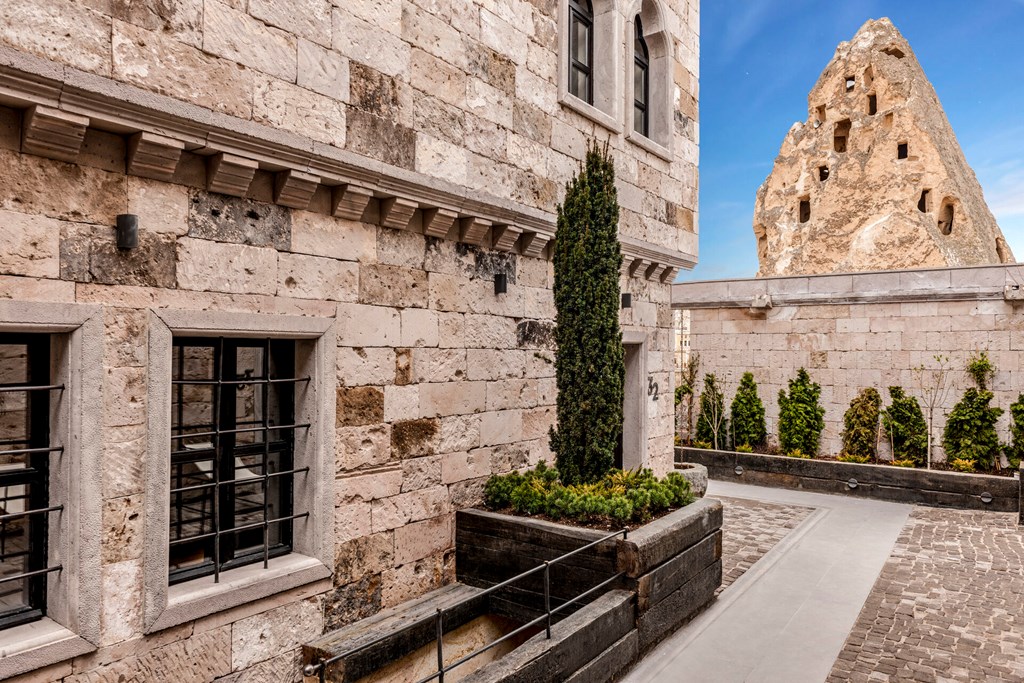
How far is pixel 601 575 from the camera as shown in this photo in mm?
5527

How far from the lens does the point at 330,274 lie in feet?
16.5

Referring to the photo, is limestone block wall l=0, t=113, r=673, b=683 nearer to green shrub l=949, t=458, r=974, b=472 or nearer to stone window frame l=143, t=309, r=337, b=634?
stone window frame l=143, t=309, r=337, b=634

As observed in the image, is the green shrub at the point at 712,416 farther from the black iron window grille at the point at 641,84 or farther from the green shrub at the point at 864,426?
the black iron window grille at the point at 641,84

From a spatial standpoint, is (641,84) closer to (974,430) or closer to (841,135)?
(974,430)

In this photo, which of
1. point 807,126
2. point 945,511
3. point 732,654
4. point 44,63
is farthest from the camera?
point 807,126

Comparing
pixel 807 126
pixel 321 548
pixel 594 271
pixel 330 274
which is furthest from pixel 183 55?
pixel 807 126

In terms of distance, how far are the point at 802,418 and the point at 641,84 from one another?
26.2ft

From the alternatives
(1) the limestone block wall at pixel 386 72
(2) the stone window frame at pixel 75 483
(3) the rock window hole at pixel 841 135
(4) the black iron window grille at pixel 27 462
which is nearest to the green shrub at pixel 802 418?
(1) the limestone block wall at pixel 386 72

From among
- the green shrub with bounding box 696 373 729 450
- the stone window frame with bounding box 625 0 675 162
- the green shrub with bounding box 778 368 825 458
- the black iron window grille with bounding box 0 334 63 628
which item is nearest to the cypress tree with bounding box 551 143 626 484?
the stone window frame with bounding box 625 0 675 162

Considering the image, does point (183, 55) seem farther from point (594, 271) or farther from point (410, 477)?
point (594, 271)

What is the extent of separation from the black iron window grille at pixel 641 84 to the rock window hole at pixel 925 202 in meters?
22.9

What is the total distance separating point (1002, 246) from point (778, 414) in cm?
2484

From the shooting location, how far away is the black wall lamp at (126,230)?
386cm

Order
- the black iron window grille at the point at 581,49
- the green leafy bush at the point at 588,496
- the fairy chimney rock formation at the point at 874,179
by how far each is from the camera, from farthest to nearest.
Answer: the fairy chimney rock formation at the point at 874,179
the black iron window grille at the point at 581,49
the green leafy bush at the point at 588,496
